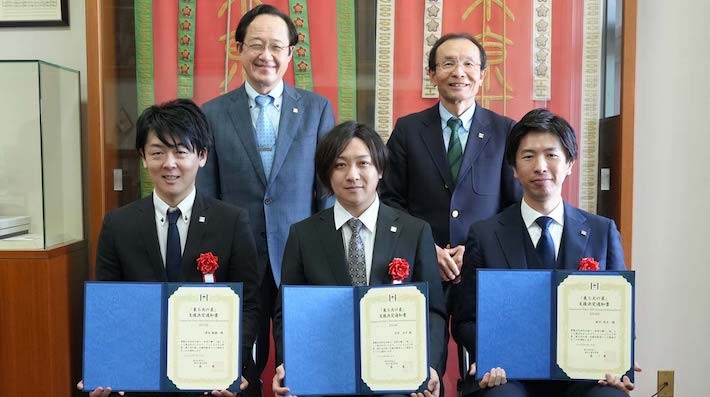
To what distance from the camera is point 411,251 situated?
76.8 inches

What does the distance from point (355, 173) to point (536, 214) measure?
564mm

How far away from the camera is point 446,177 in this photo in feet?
7.64

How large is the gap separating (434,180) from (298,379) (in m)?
0.92

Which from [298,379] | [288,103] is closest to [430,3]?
[288,103]

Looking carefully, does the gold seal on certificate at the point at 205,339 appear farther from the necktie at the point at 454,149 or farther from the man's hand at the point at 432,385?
the necktie at the point at 454,149

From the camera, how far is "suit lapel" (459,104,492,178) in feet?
7.63

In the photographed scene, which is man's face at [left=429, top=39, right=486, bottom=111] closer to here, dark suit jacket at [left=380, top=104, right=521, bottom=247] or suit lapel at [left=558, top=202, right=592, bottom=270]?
dark suit jacket at [left=380, top=104, right=521, bottom=247]

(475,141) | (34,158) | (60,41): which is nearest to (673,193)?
(475,141)

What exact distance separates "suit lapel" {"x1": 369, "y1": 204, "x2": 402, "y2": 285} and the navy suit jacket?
461 millimetres

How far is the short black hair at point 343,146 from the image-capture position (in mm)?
1930

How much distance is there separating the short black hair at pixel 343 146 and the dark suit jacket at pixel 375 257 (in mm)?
159

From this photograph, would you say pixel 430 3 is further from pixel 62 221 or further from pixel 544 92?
pixel 62 221

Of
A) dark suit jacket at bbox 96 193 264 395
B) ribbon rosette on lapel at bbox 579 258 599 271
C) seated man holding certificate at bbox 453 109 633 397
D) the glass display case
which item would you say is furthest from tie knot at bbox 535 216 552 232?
the glass display case

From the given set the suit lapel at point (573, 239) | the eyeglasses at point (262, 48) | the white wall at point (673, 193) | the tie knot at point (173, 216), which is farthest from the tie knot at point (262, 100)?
the white wall at point (673, 193)
